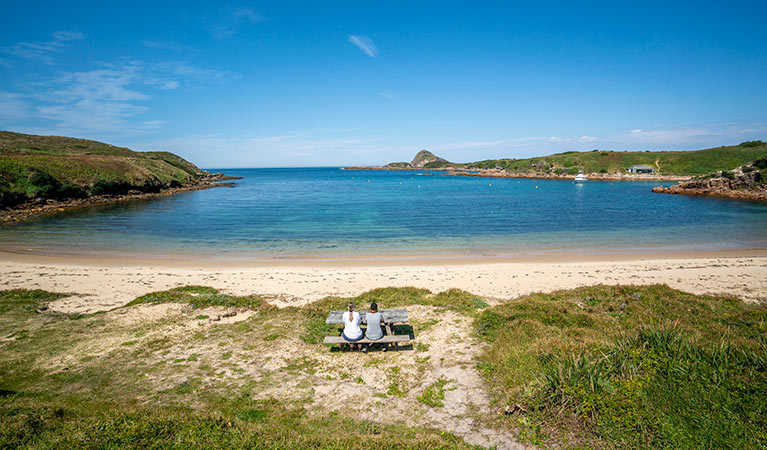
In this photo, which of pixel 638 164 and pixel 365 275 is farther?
pixel 638 164

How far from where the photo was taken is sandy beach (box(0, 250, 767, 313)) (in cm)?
1691

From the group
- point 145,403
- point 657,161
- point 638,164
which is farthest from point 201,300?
point 657,161

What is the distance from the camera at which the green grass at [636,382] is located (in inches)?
230

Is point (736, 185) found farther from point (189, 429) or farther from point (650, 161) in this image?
point (189, 429)

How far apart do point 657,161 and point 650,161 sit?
3.10 meters

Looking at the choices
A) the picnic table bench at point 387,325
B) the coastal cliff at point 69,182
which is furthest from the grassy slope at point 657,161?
the picnic table bench at point 387,325

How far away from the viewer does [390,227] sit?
39.2 meters

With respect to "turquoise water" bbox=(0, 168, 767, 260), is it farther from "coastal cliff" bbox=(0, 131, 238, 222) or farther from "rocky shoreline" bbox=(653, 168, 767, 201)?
"rocky shoreline" bbox=(653, 168, 767, 201)

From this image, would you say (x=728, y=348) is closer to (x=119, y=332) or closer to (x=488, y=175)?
(x=119, y=332)

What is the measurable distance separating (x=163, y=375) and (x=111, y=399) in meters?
1.21

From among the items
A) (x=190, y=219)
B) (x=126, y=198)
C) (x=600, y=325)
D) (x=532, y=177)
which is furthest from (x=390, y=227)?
(x=532, y=177)

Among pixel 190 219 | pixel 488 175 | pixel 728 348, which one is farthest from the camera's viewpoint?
pixel 488 175

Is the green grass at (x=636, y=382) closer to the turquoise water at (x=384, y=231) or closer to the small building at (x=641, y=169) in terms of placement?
the turquoise water at (x=384, y=231)

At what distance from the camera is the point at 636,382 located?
6926 millimetres
